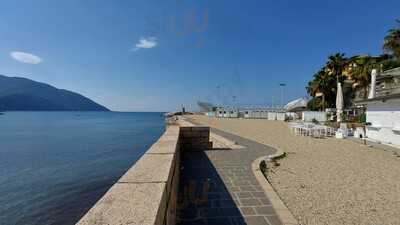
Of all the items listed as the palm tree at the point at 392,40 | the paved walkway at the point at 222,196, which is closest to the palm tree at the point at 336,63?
the palm tree at the point at 392,40

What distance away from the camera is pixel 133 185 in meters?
1.75

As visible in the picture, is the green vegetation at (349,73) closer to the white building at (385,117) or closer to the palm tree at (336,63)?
the palm tree at (336,63)

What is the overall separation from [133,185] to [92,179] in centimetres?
853

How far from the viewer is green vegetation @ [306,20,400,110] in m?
23.8

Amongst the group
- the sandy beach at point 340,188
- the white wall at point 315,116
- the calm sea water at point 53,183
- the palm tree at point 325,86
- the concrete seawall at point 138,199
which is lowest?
the calm sea water at point 53,183

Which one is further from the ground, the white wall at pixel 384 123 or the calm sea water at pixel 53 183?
the white wall at pixel 384 123

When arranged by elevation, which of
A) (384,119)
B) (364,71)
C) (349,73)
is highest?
(349,73)

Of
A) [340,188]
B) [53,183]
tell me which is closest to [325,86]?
[340,188]

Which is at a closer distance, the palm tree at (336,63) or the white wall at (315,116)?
the white wall at (315,116)

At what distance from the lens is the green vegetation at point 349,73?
23797mm

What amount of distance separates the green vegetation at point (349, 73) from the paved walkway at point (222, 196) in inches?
1054

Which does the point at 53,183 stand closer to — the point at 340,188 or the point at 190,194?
the point at 190,194

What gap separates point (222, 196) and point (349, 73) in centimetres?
3725

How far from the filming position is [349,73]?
104 feet
